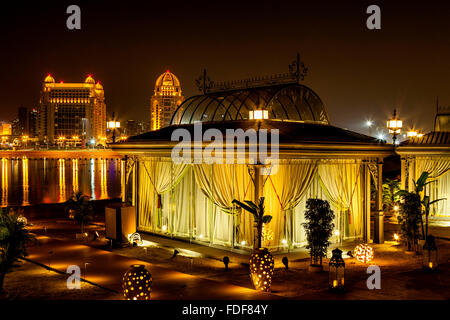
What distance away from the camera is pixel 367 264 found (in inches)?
512

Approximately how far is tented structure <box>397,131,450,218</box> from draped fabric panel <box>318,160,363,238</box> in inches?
A: 240

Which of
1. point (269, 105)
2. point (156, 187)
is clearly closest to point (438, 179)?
point (269, 105)

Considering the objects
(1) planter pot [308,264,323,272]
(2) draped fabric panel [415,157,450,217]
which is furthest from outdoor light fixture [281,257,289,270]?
(2) draped fabric panel [415,157,450,217]

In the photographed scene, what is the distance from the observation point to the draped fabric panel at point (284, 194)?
45.7 ft

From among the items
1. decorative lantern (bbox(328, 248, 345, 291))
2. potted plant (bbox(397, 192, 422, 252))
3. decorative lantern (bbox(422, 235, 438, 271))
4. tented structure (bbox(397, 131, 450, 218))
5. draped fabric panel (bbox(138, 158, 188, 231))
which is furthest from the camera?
tented structure (bbox(397, 131, 450, 218))

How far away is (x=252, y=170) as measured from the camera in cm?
1343

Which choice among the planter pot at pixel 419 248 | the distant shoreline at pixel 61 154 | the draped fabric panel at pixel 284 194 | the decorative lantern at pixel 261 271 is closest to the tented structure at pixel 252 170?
the draped fabric panel at pixel 284 194

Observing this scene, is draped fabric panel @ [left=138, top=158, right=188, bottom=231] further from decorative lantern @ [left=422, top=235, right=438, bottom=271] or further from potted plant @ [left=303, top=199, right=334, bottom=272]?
decorative lantern @ [left=422, top=235, right=438, bottom=271]

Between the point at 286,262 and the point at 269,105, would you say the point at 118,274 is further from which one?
the point at 269,105

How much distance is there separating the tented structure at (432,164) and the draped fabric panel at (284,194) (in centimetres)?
881

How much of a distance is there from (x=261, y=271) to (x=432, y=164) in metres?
13.9

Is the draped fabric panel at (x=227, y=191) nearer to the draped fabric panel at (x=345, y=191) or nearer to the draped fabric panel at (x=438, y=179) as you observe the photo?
the draped fabric panel at (x=345, y=191)

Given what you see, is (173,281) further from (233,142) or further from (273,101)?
(273,101)

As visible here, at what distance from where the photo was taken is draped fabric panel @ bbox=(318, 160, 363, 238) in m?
15.2
